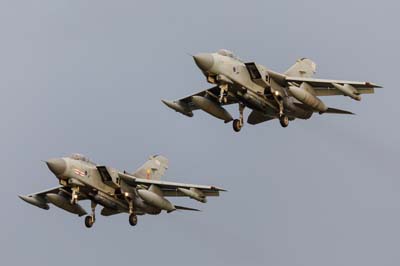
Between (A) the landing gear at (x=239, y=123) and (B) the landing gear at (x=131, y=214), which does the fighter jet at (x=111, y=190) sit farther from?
(A) the landing gear at (x=239, y=123)

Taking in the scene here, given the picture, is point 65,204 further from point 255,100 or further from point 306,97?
point 306,97

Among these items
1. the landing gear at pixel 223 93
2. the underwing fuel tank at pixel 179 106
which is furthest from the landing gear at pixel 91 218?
the landing gear at pixel 223 93

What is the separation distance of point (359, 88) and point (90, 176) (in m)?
16.6

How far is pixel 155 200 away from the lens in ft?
288

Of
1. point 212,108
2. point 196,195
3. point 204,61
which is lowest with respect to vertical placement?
point 196,195

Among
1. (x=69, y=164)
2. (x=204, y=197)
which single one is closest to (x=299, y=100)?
(x=204, y=197)

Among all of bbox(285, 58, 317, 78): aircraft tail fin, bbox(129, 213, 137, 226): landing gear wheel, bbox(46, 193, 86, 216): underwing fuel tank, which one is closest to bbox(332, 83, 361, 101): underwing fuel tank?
bbox(285, 58, 317, 78): aircraft tail fin

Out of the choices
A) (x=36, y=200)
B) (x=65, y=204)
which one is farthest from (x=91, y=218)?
(x=36, y=200)

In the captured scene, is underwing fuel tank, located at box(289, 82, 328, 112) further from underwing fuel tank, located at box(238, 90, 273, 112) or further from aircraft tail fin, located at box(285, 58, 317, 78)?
aircraft tail fin, located at box(285, 58, 317, 78)

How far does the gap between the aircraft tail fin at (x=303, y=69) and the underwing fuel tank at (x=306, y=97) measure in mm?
2385

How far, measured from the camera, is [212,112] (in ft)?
290

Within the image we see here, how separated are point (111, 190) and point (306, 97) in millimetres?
13134

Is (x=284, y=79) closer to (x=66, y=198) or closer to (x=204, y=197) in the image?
(x=204, y=197)

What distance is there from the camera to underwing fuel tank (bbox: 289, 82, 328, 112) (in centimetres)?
8550
